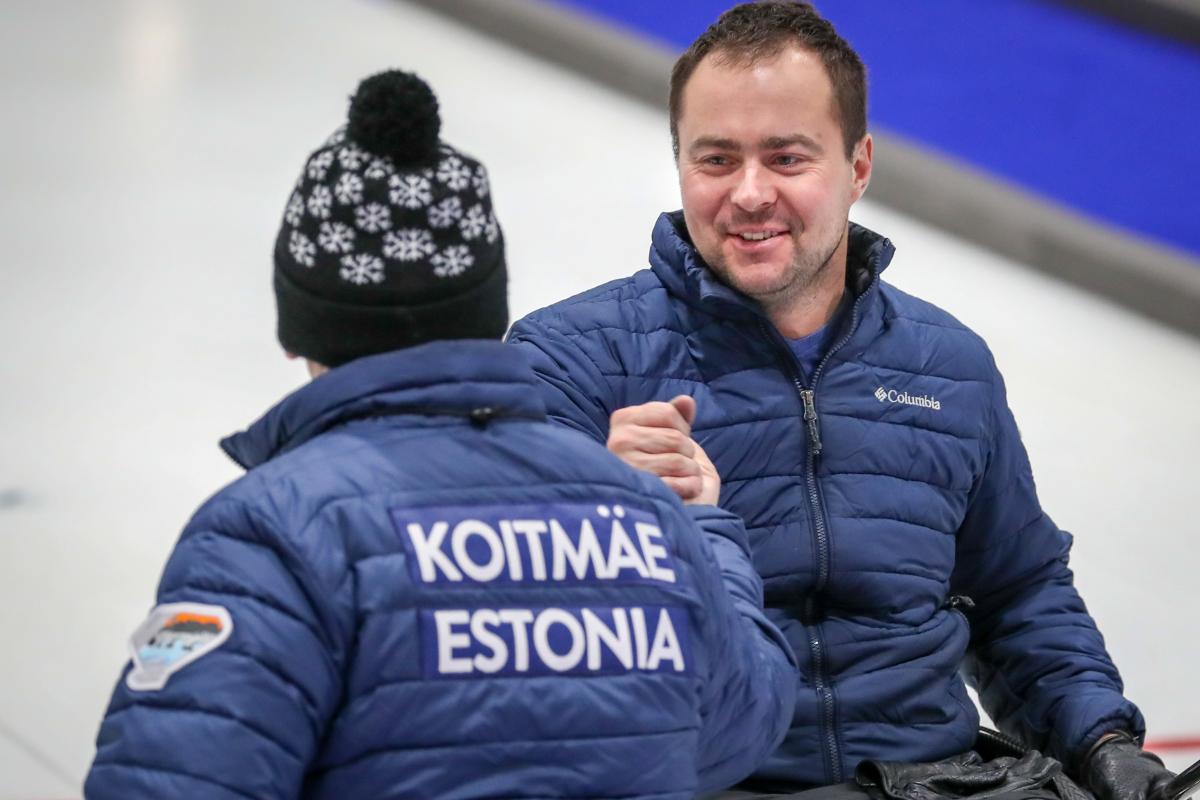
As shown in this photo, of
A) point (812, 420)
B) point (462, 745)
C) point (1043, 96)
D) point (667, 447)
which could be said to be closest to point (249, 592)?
point (462, 745)

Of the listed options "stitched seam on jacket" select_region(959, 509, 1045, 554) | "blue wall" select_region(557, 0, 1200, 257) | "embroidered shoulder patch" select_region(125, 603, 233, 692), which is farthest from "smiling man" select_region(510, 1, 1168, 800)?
"blue wall" select_region(557, 0, 1200, 257)

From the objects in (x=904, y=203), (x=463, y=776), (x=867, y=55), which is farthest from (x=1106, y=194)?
(x=463, y=776)

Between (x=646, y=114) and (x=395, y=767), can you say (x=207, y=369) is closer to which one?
(x=646, y=114)

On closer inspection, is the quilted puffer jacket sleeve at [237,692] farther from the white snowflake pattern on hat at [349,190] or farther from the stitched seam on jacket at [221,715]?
the white snowflake pattern on hat at [349,190]

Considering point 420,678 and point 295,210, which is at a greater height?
point 295,210

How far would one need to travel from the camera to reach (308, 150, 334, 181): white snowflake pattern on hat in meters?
1.46

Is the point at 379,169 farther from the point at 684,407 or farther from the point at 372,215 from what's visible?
the point at 684,407

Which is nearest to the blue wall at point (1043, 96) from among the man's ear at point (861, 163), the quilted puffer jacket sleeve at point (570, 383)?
the man's ear at point (861, 163)

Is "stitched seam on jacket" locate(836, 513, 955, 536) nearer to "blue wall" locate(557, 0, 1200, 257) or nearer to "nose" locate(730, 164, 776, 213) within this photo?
"nose" locate(730, 164, 776, 213)

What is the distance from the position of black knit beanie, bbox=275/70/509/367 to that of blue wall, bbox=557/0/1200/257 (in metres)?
4.25

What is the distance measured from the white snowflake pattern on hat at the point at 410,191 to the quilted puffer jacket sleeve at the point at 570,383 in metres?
0.70

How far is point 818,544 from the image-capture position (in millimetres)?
2156

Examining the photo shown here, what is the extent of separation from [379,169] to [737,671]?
494 millimetres

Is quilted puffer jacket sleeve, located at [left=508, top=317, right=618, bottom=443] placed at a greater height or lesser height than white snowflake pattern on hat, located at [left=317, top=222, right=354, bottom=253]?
lesser
